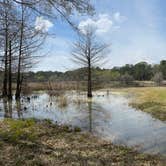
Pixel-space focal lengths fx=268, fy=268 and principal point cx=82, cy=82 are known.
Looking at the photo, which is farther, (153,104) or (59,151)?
(153,104)

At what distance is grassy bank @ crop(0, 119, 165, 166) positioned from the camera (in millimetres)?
5402

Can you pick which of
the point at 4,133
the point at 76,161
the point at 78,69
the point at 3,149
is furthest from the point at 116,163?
the point at 78,69

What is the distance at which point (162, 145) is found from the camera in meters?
7.68

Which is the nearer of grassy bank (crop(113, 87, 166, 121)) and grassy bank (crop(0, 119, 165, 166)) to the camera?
grassy bank (crop(0, 119, 165, 166))

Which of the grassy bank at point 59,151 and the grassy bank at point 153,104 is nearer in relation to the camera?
Result: the grassy bank at point 59,151

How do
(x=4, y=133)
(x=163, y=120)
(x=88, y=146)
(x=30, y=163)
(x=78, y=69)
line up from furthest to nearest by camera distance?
(x=78, y=69) → (x=163, y=120) → (x=4, y=133) → (x=88, y=146) → (x=30, y=163)

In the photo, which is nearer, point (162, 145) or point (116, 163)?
point (116, 163)

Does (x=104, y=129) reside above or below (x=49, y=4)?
below

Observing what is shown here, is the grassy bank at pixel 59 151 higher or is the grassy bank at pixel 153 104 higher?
the grassy bank at pixel 153 104

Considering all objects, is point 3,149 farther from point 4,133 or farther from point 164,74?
point 164,74

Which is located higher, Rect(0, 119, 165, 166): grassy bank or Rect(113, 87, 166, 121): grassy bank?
Rect(113, 87, 166, 121): grassy bank

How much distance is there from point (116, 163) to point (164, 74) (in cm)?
8347

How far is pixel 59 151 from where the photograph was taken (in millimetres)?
6129

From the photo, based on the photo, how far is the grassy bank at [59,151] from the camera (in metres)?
5.40
